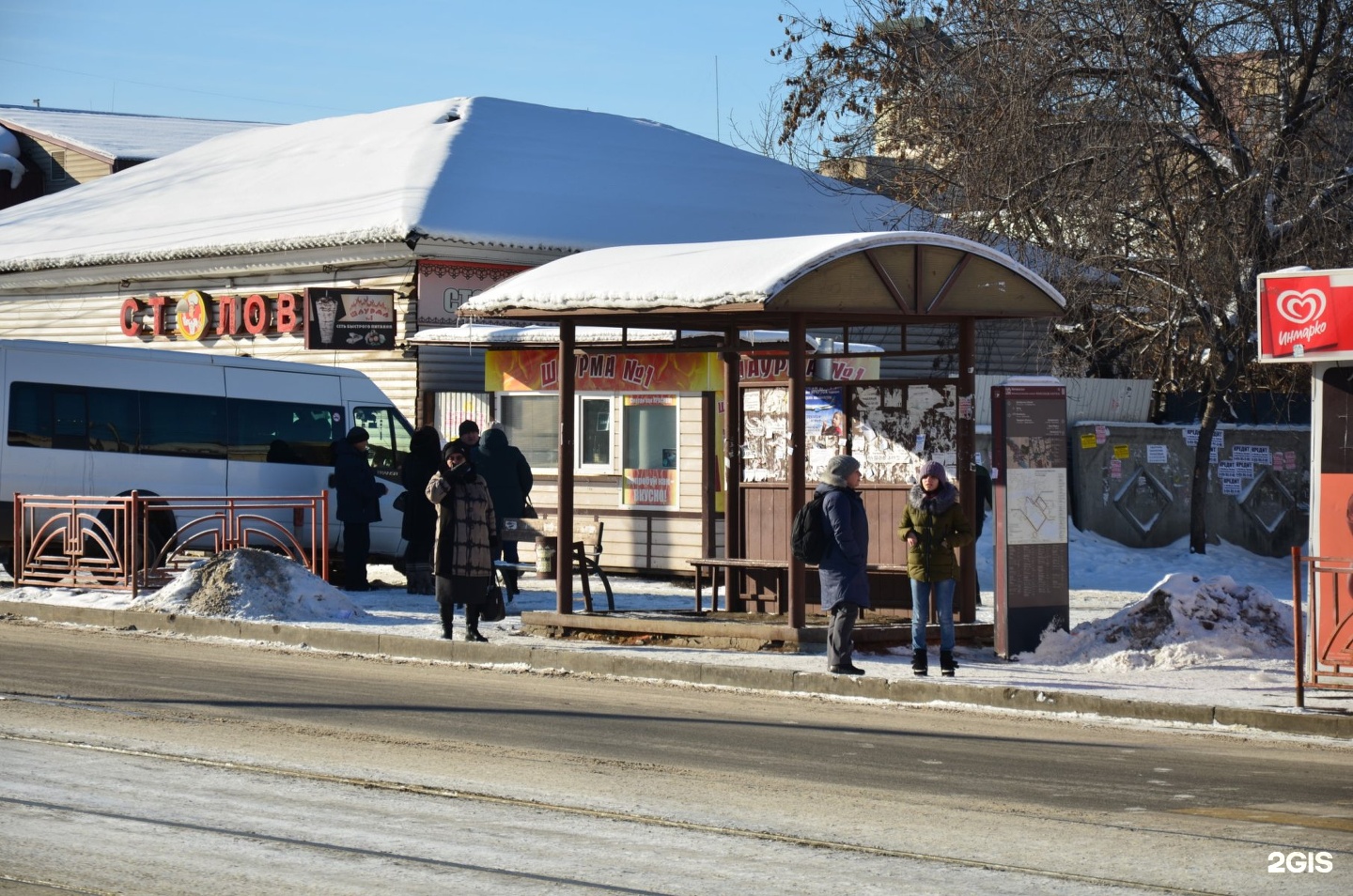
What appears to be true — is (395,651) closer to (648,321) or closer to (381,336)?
(648,321)

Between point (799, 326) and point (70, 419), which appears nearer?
point (799, 326)

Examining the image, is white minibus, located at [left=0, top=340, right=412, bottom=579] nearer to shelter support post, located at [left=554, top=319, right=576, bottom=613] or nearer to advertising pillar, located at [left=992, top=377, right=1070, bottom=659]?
shelter support post, located at [left=554, top=319, right=576, bottom=613]

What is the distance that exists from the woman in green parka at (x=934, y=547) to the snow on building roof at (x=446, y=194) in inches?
539

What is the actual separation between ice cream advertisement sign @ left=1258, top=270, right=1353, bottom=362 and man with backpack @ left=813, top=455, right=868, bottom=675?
314 centimetres

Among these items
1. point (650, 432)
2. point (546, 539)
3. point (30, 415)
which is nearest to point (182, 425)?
point (30, 415)

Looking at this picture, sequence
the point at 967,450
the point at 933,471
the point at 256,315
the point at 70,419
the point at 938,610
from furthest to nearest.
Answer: the point at 256,315, the point at 70,419, the point at 967,450, the point at 938,610, the point at 933,471

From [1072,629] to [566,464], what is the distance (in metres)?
4.70

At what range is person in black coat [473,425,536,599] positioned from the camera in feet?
59.7

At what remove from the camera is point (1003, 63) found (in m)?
24.9

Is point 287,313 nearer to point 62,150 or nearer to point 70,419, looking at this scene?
point 70,419

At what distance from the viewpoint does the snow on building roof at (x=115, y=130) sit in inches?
1826

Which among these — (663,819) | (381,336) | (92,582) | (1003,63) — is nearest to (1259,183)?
(1003,63)

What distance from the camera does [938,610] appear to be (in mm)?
13414

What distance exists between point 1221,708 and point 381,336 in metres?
16.8
